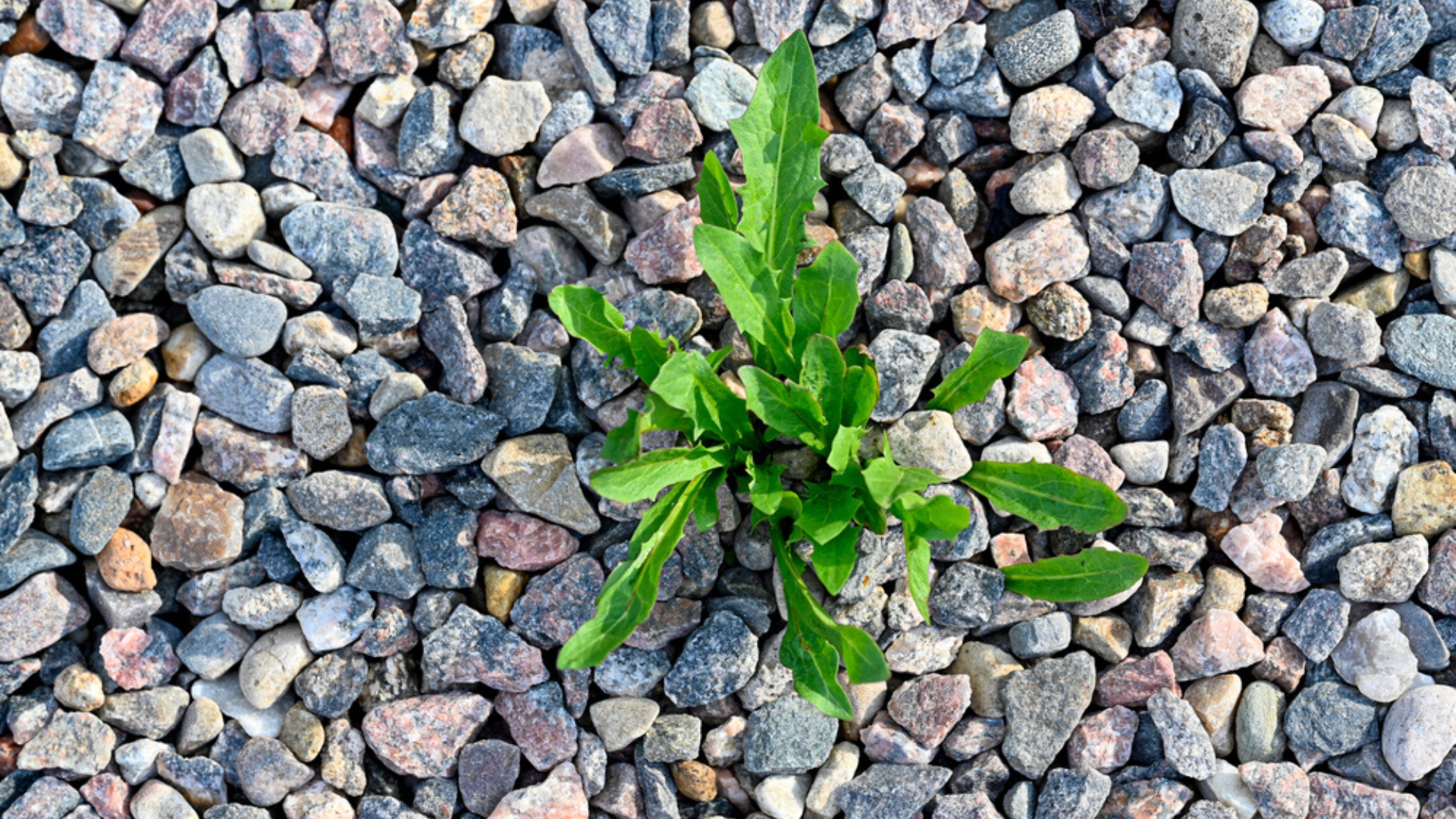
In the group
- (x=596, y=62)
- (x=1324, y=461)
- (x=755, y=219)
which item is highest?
(x=596, y=62)

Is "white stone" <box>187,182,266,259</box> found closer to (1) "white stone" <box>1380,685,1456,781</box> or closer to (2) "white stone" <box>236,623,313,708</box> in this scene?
(2) "white stone" <box>236,623,313,708</box>

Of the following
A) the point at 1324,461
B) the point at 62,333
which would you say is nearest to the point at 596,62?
the point at 62,333

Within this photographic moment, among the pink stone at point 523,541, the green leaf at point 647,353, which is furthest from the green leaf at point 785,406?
the pink stone at point 523,541

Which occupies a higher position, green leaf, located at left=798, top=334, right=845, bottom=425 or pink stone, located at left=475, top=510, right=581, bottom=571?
green leaf, located at left=798, top=334, right=845, bottom=425

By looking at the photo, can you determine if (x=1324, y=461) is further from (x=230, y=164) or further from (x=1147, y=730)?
(x=230, y=164)

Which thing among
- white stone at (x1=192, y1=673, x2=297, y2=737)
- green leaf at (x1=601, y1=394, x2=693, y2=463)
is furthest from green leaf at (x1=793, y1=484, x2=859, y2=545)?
white stone at (x1=192, y1=673, x2=297, y2=737)
